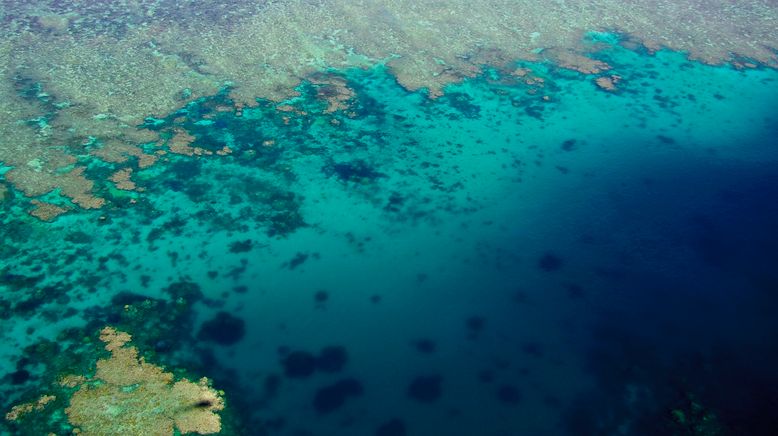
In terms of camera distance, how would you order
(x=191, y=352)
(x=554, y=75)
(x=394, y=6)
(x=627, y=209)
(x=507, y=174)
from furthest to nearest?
1. (x=394, y=6)
2. (x=554, y=75)
3. (x=507, y=174)
4. (x=627, y=209)
5. (x=191, y=352)

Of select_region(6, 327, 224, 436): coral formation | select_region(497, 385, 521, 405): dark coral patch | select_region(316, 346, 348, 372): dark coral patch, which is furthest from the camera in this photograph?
select_region(316, 346, 348, 372): dark coral patch

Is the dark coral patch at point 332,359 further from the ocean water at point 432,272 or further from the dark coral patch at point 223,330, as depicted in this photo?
the dark coral patch at point 223,330

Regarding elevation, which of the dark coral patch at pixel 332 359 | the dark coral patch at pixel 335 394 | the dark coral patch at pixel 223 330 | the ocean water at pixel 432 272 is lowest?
the dark coral patch at pixel 335 394

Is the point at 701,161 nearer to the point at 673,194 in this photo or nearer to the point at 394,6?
the point at 673,194

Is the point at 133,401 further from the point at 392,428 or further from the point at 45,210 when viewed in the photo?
the point at 45,210

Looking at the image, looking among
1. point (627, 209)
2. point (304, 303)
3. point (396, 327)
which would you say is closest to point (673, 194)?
point (627, 209)

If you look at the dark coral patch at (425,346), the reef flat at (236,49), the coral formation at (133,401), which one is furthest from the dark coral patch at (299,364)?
the reef flat at (236,49)

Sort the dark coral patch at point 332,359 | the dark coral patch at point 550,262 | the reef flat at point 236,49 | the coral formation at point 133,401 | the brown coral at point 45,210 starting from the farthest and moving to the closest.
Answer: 1. the reef flat at point 236,49
2. the brown coral at point 45,210
3. the dark coral patch at point 550,262
4. the dark coral patch at point 332,359
5. the coral formation at point 133,401

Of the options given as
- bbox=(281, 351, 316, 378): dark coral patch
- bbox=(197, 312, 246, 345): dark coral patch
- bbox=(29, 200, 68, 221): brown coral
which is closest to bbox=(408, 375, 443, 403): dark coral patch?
bbox=(281, 351, 316, 378): dark coral patch

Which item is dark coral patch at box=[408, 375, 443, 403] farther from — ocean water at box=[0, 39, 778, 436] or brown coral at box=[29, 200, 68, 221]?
brown coral at box=[29, 200, 68, 221]
